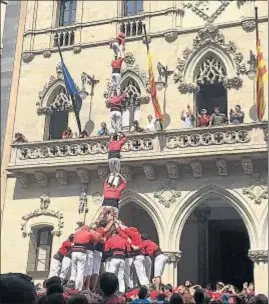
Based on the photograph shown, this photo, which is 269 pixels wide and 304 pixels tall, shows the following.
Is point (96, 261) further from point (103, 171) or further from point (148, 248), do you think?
point (103, 171)

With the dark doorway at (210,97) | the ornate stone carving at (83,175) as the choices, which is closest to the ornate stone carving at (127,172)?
the ornate stone carving at (83,175)

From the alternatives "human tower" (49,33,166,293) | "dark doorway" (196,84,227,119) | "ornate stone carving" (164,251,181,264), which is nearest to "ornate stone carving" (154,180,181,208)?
"ornate stone carving" (164,251,181,264)

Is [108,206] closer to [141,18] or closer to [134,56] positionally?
[134,56]

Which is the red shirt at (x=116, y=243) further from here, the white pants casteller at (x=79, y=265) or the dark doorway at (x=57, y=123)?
the dark doorway at (x=57, y=123)

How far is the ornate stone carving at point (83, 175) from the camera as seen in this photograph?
19.8 meters

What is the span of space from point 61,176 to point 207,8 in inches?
352

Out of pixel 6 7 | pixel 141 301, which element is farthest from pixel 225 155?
pixel 6 7

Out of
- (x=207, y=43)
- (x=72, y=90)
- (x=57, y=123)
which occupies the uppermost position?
(x=207, y=43)

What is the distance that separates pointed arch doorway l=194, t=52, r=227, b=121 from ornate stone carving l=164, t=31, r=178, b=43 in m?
1.56

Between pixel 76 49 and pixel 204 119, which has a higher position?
pixel 76 49

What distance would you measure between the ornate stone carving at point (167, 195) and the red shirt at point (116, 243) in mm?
5791

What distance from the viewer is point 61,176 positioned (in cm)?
2028

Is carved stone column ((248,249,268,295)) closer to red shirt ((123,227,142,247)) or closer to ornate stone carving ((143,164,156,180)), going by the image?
ornate stone carving ((143,164,156,180))

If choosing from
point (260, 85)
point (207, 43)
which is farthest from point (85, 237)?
point (207, 43)
